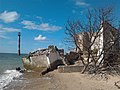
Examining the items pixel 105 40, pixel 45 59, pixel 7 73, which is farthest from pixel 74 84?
pixel 7 73

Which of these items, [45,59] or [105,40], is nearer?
[105,40]

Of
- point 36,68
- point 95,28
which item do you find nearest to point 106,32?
point 95,28

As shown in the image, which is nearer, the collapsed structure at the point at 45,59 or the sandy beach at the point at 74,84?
the sandy beach at the point at 74,84

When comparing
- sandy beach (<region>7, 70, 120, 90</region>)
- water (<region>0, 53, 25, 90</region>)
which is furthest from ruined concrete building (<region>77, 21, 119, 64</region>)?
water (<region>0, 53, 25, 90</region>)

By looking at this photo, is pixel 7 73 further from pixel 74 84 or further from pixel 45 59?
pixel 74 84

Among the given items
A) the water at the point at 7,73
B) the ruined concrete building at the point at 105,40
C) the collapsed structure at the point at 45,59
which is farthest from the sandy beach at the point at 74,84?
the collapsed structure at the point at 45,59

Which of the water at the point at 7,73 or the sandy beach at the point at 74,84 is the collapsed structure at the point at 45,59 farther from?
the sandy beach at the point at 74,84

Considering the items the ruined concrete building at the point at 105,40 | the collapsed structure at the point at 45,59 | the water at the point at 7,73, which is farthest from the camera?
the collapsed structure at the point at 45,59

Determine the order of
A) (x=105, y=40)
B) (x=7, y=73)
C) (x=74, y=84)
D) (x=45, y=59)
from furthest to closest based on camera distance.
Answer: (x=45, y=59)
(x=7, y=73)
(x=105, y=40)
(x=74, y=84)

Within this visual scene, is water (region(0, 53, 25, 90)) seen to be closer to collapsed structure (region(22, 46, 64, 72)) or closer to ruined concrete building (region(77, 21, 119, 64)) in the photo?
collapsed structure (region(22, 46, 64, 72))

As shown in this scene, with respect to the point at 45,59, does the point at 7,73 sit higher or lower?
lower

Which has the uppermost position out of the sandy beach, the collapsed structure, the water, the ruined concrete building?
the ruined concrete building

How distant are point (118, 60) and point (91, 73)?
527cm

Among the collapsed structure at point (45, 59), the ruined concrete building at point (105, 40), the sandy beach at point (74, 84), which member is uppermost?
the ruined concrete building at point (105, 40)
